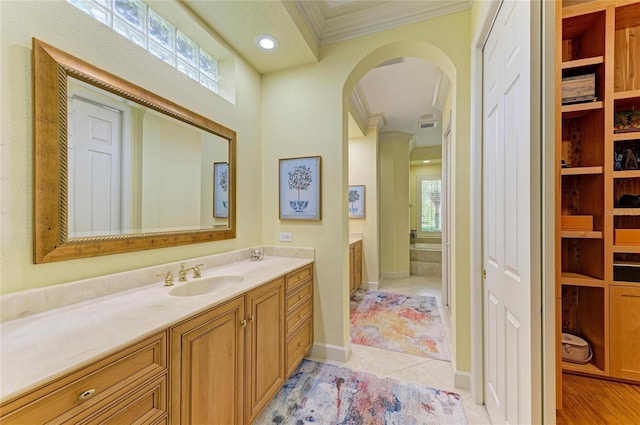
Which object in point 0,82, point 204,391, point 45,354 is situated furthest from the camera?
point 204,391

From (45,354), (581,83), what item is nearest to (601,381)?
(581,83)

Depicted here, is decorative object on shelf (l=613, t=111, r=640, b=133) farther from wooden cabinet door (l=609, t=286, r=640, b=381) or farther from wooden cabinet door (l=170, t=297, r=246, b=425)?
wooden cabinet door (l=170, t=297, r=246, b=425)

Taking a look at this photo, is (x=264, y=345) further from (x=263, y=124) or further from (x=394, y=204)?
(x=394, y=204)

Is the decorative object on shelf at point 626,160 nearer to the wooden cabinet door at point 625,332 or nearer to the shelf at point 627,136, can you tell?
the shelf at point 627,136

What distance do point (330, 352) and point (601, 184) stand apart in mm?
2415

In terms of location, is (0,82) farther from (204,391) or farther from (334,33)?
(334,33)

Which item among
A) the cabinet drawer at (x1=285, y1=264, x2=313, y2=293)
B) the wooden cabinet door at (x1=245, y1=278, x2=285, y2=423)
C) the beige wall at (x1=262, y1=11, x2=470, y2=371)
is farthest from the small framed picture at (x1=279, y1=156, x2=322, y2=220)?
the wooden cabinet door at (x1=245, y1=278, x2=285, y2=423)

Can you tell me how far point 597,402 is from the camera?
1499mm

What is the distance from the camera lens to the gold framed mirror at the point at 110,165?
103 centimetres

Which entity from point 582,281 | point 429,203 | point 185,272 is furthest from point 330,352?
point 429,203

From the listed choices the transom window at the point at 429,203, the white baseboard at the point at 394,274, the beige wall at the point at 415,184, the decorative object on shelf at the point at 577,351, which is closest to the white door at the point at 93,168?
the decorative object on shelf at the point at 577,351

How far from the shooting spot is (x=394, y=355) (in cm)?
221

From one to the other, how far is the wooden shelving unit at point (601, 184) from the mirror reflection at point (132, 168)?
8.37 ft

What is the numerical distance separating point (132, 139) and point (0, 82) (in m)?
0.48
